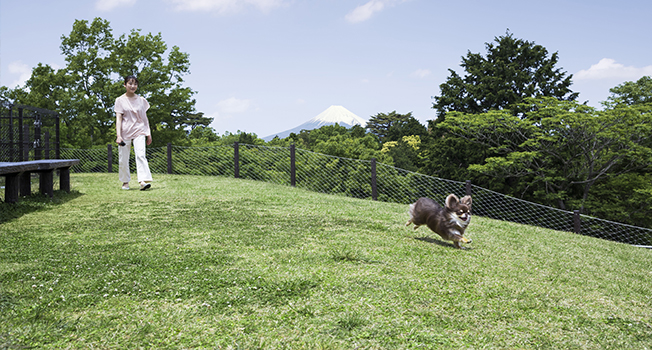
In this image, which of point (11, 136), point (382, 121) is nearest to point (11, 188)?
point (11, 136)

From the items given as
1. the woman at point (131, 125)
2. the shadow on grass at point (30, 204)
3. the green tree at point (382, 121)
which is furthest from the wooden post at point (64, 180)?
the green tree at point (382, 121)

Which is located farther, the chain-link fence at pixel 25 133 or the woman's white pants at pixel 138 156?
the chain-link fence at pixel 25 133

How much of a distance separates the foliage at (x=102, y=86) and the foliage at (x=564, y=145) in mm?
15027

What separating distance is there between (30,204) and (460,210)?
17.9ft

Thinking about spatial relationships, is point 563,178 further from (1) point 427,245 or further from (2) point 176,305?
(2) point 176,305

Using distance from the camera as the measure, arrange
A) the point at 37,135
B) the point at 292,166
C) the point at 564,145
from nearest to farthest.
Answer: the point at 37,135, the point at 292,166, the point at 564,145

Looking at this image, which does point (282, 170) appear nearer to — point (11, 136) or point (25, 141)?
point (25, 141)

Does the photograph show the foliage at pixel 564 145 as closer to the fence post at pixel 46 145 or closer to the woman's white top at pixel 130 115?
the woman's white top at pixel 130 115

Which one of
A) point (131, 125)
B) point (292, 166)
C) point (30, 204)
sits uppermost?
point (131, 125)

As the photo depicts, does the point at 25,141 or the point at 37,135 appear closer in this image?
the point at 25,141

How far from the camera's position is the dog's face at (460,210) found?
4.39 meters

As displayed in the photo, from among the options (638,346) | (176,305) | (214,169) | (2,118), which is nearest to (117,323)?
(176,305)

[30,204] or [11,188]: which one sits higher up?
[11,188]

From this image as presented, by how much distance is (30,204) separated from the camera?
567 centimetres
